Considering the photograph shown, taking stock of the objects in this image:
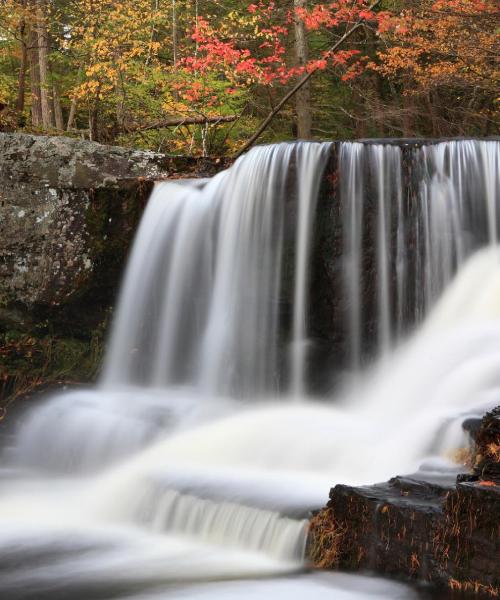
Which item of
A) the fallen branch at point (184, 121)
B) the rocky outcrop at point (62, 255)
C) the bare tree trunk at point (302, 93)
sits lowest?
the rocky outcrop at point (62, 255)

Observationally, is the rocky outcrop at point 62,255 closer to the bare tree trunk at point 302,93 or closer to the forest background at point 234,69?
the forest background at point 234,69

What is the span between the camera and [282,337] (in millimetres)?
8359

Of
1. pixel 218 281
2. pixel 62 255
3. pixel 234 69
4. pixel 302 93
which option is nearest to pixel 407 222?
pixel 218 281

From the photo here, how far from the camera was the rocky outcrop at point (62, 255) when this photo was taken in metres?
9.26

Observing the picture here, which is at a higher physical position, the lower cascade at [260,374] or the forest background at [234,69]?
the forest background at [234,69]

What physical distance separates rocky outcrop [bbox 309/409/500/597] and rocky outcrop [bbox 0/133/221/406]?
5272 millimetres

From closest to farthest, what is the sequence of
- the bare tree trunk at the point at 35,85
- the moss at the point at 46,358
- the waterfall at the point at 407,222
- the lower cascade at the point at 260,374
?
the lower cascade at the point at 260,374
the waterfall at the point at 407,222
the moss at the point at 46,358
the bare tree trunk at the point at 35,85

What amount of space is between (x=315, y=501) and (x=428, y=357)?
2.50 m

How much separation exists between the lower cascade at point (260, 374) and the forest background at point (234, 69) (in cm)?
358

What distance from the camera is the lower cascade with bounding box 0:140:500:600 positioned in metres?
5.10

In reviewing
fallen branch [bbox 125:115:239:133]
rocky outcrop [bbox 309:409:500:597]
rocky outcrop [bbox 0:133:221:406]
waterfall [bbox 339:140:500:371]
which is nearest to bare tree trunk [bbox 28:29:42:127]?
fallen branch [bbox 125:115:239:133]

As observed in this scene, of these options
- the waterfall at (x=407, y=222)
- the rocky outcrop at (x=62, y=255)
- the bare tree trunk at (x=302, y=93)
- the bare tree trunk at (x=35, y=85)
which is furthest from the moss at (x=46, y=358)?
the bare tree trunk at (x=35, y=85)

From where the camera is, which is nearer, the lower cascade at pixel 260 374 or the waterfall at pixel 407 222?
the lower cascade at pixel 260 374

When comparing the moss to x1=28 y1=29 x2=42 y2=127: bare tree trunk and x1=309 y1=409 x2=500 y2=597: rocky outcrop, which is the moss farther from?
x1=28 y1=29 x2=42 y2=127: bare tree trunk
